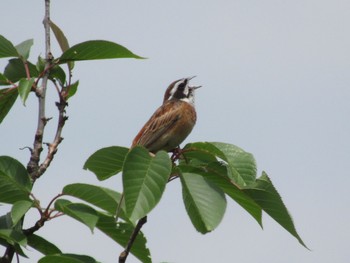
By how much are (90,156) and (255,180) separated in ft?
2.94

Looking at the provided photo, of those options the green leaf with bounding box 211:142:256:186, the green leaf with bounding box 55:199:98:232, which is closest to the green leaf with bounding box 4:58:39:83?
the green leaf with bounding box 55:199:98:232

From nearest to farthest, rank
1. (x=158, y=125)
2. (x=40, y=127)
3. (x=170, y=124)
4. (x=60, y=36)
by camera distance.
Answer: (x=40, y=127) → (x=60, y=36) → (x=158, y=125) → (x=170, y=124)

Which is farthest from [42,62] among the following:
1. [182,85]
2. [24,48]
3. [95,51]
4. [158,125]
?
[182,85]

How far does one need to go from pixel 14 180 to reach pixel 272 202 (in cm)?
129

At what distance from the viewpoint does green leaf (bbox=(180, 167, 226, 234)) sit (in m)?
3.66

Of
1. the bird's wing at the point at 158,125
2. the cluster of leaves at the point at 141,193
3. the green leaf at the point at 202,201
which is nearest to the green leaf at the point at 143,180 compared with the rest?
the cluster of leaves at the point at 141,193

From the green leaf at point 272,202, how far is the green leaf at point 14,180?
1108 millimetres

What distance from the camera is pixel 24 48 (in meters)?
4.82

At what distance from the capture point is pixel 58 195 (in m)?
4.10

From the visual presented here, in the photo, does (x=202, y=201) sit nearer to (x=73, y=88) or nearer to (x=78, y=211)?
(x=78, y=211)

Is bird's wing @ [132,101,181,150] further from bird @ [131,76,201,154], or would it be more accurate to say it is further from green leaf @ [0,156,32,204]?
green leaf @ [0,156,32,204]

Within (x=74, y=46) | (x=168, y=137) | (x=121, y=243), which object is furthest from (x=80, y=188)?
(x=168, y=137)

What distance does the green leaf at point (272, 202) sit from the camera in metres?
3.92

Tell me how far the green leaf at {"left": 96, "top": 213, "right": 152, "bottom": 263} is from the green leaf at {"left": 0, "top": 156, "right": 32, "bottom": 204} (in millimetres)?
438
